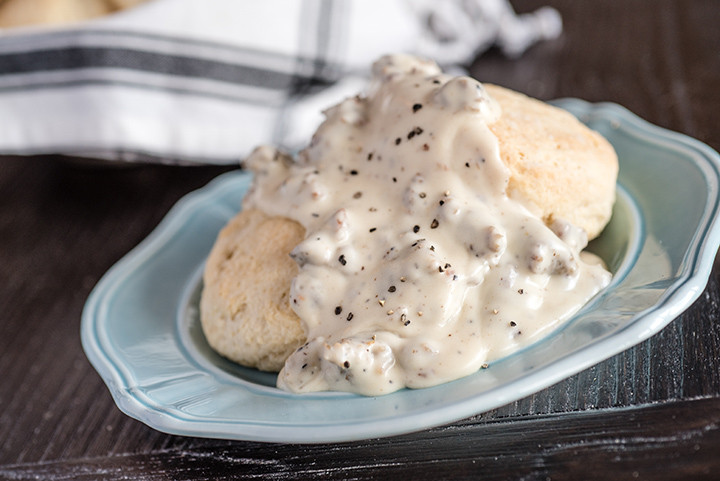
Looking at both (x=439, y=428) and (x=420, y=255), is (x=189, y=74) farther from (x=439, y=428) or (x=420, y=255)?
(x=439, y=428)

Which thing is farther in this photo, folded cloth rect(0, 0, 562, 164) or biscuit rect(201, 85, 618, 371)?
folded cloth rect(0, 0, 562, 164)

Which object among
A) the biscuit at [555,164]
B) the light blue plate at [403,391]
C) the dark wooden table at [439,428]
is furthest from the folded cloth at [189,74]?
the biscuit at [555,164]

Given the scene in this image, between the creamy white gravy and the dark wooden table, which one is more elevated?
the creamy white gravy

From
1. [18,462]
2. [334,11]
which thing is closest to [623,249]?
[18,462]

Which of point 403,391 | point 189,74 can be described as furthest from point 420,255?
point 189,74

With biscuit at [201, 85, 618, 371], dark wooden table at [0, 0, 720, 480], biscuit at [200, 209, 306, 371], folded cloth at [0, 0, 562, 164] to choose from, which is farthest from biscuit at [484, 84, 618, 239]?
Result: folded cloth at [0, 0, 562, 164]

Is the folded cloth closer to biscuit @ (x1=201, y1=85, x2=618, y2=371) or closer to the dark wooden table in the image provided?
the dark wooden table

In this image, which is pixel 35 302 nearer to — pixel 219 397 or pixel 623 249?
pixel 219 397

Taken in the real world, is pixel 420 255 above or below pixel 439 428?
above
